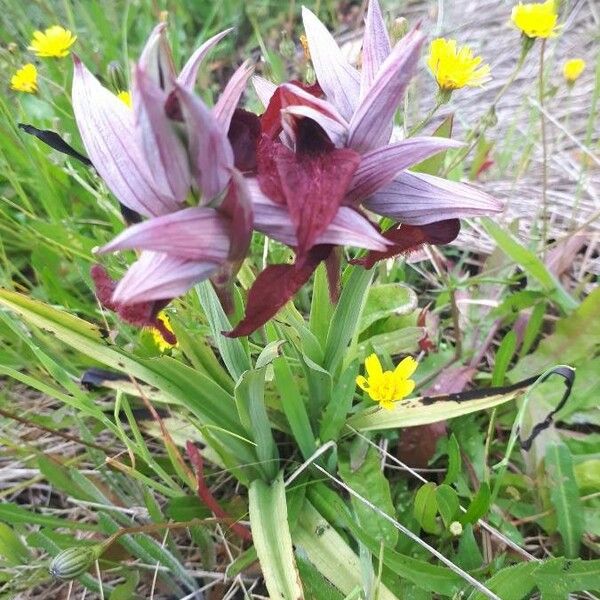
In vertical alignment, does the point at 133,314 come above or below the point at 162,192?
below

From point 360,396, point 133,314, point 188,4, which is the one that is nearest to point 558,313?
point 360,396

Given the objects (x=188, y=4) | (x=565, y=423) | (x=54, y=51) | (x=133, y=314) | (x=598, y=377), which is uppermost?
(x=188, y=4)

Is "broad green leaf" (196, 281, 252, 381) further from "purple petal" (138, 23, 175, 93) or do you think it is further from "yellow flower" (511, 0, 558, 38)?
"yellow flower" (511, 0, 558, 38)

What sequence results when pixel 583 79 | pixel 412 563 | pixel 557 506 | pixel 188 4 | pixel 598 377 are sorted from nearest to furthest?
pixel 412 563 → pixel 557 506 → pixel 598 377 → pixel 583 79 → pixel 188 4

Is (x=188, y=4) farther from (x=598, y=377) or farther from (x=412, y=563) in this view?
(x=412, y=563)

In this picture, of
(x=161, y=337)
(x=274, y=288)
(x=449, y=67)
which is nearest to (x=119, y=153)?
(x=274, y=288)

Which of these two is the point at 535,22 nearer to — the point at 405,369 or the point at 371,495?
the point at 405,369

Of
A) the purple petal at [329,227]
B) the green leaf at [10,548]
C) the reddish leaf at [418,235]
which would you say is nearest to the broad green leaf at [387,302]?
the reddish leaf at [418,235]
